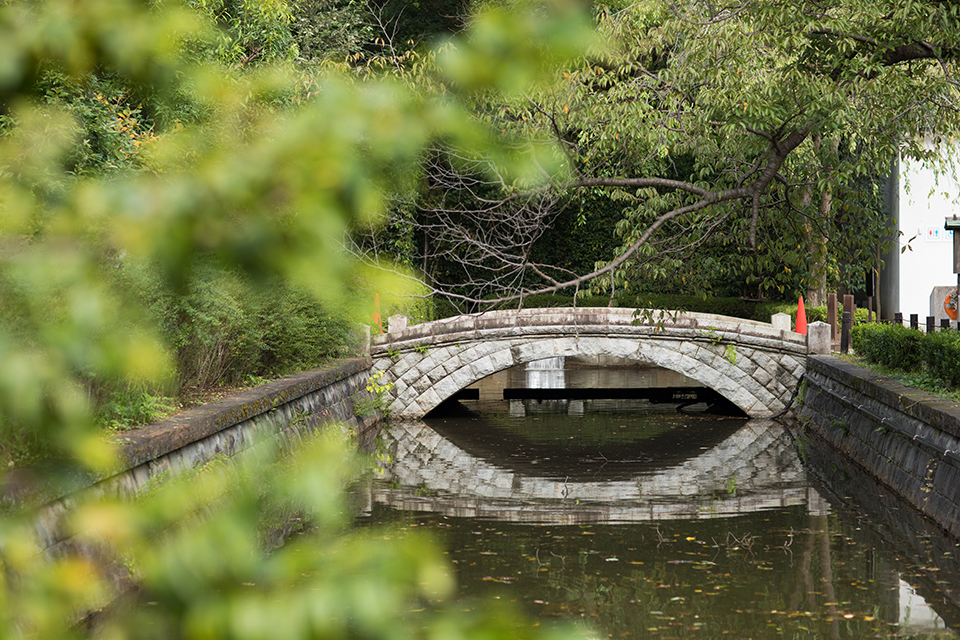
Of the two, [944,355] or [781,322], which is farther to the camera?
[781,322]

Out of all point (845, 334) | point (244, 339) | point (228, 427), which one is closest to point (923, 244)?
point (845, 334)

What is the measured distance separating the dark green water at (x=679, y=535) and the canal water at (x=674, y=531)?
20 mm

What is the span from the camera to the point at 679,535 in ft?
27.7

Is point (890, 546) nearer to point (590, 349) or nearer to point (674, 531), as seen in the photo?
point (674, 531)

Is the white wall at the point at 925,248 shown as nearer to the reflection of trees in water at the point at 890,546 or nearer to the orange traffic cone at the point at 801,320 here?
the orange traffic cone at the point at 801,320

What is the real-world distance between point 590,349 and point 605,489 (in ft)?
16.7

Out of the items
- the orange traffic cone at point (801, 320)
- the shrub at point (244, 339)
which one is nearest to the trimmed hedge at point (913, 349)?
the orange traffic cone at point (801, 320)

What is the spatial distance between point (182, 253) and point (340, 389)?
1294 centimetres

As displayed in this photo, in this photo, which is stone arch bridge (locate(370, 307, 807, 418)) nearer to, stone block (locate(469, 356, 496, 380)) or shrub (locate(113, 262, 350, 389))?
stone block (locate(469, 356, 496, 380))

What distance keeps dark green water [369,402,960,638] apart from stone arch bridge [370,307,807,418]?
1.37 m

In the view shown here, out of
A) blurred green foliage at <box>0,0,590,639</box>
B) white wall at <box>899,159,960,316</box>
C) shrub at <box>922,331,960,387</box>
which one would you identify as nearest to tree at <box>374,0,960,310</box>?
shrub at <box>922,331,960,387</box>

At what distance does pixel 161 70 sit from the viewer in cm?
111

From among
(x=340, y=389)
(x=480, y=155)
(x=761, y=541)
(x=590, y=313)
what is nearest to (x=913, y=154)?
(x=761, y=541)

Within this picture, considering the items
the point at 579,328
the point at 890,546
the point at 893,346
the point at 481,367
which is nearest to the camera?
the point at 890,546
